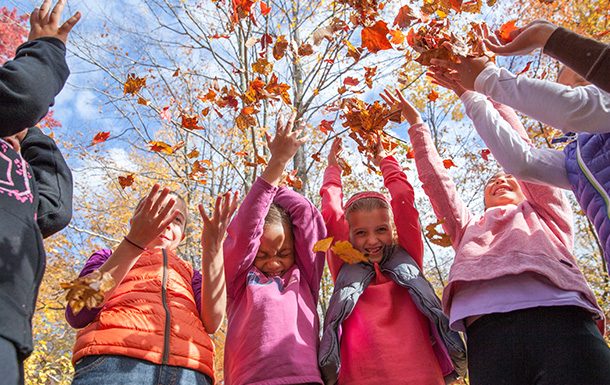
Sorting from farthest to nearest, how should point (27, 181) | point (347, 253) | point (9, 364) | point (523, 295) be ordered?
point (347, 253)
point (523, 295)
point (27, 181)
point (9, 364)

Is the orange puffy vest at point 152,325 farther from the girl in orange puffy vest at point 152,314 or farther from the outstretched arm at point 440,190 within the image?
the outstretched arm at point 440,190

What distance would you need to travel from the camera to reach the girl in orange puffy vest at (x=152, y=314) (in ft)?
6.35

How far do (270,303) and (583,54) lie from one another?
1732 millimetres

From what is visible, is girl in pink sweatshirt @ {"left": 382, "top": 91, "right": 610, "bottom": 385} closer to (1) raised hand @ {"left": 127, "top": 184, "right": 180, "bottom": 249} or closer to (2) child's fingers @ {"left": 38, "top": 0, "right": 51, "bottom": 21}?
(1) raised hand @ {"left": 127, "top": 184, "right": 180, "bottom": 249}

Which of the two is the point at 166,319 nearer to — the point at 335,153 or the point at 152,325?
the point at 152,325

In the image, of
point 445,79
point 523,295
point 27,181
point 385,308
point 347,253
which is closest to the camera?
point 27,181

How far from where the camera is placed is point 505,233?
2.27 meters

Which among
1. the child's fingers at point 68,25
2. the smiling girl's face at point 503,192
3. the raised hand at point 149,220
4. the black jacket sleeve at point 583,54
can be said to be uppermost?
the child's fingers at point 68,25

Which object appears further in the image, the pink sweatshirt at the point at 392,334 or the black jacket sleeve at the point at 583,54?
the pink sweatshirt at the point at 392,334

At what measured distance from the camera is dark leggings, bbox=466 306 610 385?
69.2 inches

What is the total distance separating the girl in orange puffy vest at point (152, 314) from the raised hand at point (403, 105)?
52.3 inches

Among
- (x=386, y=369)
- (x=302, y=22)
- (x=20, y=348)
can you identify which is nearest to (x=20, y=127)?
(x=20, y=348)

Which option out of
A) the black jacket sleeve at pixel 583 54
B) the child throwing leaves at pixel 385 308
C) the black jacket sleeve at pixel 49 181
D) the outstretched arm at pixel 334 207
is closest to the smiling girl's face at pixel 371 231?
the child throwing leaves at pixel 385 308

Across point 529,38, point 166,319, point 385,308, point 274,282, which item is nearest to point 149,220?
point 166,319
